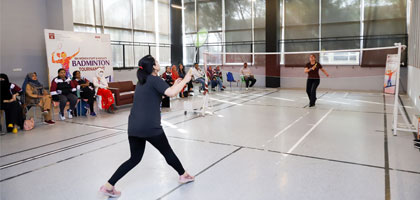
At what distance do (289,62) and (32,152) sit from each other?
11.9 metres

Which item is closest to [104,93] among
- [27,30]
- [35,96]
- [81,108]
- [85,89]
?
[85,89]

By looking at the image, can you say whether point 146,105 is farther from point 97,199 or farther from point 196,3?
point 196,3

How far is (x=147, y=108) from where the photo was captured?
2.91m

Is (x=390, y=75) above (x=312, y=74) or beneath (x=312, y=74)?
beneath

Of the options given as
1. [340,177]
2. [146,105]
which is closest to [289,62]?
[340,177]

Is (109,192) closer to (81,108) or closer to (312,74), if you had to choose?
(81,108)

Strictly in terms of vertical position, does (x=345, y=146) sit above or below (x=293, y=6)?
below

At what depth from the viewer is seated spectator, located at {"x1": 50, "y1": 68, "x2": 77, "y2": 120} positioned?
7.56 meters

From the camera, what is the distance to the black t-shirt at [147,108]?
289cm

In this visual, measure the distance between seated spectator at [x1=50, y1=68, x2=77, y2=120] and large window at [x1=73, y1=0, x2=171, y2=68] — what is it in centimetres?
554

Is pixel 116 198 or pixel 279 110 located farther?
pixel 279 110

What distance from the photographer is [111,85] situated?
9148 millimetres

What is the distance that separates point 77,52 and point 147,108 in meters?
7.94

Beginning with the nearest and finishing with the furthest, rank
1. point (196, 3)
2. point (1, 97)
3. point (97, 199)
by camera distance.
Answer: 1. point (97, 199)
2. point (1, 97)
3. point (196, 3)
